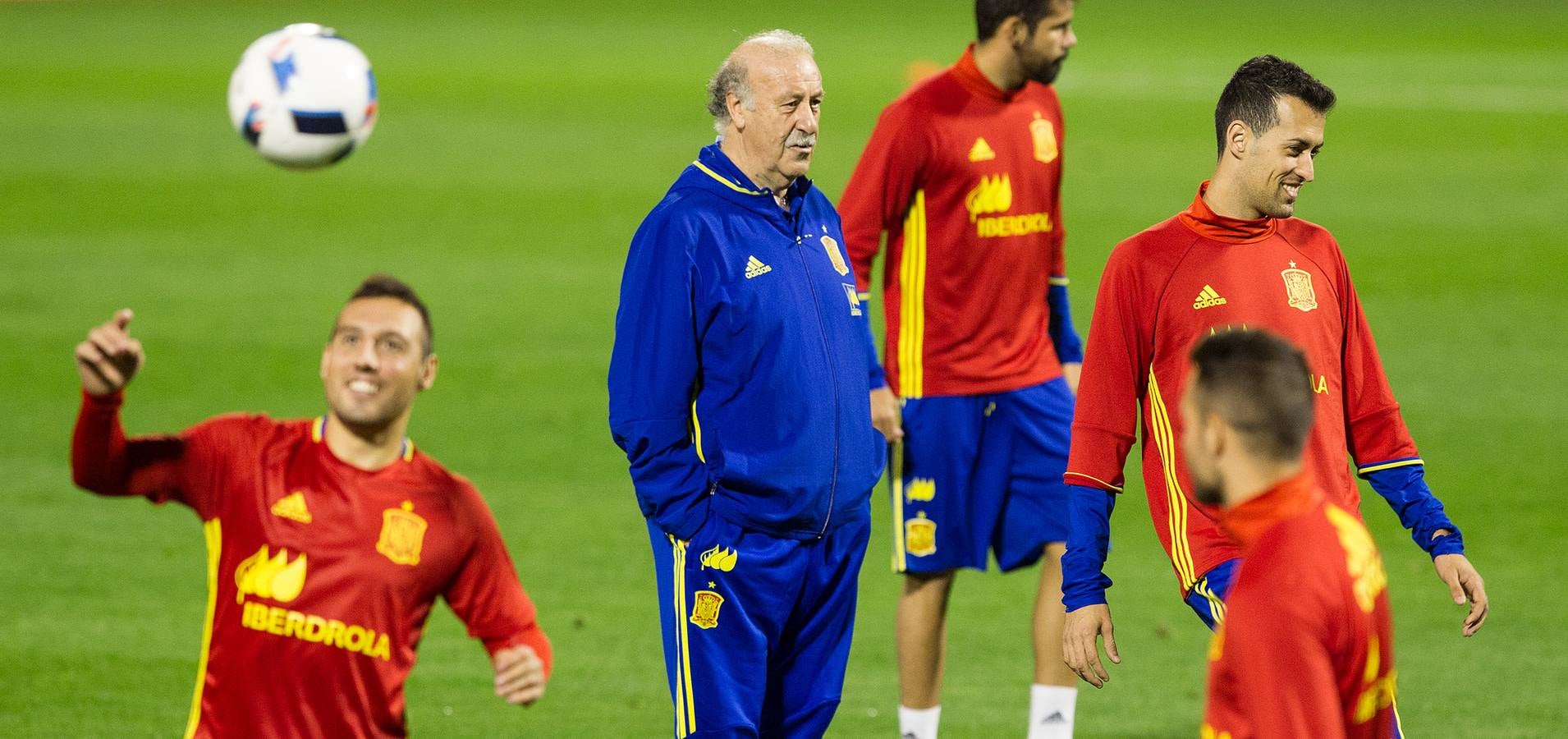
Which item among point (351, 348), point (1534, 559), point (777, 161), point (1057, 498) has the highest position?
point (777, 161)

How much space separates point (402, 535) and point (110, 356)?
0.83m

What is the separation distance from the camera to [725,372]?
4863 millimetres

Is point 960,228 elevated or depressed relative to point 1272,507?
elevated

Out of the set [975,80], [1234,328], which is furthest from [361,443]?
[975,80]

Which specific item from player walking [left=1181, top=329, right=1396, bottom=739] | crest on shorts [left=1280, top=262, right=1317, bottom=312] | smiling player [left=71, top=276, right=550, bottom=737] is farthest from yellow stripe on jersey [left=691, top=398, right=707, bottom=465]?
player walking [left=1181, top=329, right=1396, bottom=739]

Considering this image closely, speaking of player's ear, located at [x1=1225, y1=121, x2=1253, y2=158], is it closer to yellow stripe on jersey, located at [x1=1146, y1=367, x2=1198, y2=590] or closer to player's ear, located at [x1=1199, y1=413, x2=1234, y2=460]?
yellow stripe on jersey, located at [x1=1146, y1=367, x2=1198, y2=590]

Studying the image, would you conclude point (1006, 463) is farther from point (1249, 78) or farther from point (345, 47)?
point (345, 47)

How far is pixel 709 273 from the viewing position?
15.8 feet

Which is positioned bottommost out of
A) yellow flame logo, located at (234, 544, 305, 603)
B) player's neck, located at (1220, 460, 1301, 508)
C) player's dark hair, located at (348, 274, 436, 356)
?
yellow flame logo, located at (234, 544, 305, 603)

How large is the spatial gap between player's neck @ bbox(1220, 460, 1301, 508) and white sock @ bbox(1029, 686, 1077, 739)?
10.2 ft

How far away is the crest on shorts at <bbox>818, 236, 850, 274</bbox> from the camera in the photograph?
5141 mm

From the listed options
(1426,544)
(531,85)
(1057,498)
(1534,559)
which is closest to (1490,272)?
(1534,559)

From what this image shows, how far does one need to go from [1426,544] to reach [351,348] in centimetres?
261

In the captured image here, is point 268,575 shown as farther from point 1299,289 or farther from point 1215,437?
point 1299,289
